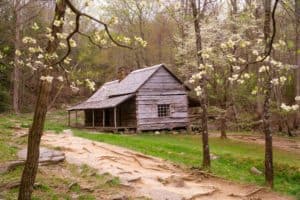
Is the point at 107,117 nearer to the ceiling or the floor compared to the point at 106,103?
nearer to the floor

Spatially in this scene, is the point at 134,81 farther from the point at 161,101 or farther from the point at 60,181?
the point at 60,181

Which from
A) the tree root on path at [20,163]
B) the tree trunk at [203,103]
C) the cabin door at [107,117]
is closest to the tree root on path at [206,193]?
the tree trunk at [203,103]

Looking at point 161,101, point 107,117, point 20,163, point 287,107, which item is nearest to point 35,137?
point 20,163

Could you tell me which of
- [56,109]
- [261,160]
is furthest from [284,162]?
[56,109]

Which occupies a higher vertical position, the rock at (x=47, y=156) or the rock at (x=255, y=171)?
the rock at (x=47, y=156)

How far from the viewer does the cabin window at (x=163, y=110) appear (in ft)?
A: 108

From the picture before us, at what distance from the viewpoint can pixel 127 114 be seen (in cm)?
3303

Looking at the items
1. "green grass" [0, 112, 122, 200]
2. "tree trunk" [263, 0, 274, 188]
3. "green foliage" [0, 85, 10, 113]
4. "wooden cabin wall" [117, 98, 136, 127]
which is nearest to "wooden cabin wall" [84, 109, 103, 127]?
"wooden cabin wall" [117, 98, 136, 127]

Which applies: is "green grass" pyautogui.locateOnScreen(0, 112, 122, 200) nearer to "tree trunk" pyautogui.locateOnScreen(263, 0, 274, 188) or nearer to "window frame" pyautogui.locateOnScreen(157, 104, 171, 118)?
"tree trunk" pyautogui.locateOnScreen(263, 0, 274, 188)

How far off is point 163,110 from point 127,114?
9.22 feet

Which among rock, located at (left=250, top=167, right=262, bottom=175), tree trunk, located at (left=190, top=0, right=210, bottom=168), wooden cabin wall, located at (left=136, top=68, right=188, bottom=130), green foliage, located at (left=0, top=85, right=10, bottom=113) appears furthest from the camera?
green foliage, located at (left=0, top=85, right=10, bottom=113)

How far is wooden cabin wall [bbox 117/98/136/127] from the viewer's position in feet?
105

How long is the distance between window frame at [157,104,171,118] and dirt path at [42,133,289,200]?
16316mm

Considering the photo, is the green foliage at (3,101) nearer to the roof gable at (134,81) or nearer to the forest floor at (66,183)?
the roof gable at (134,81)
